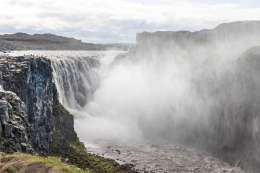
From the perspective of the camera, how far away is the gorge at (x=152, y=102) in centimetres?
6644

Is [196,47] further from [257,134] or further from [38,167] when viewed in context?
[38,167]

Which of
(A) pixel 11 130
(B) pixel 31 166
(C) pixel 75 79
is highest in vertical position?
(C) pixel 75 79

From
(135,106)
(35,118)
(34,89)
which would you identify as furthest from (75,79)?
(35,118)

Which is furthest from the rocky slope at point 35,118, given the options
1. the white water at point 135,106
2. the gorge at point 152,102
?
the white water at point 135,106

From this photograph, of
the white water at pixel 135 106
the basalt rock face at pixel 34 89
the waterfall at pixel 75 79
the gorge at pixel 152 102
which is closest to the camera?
the basalt rock face at pixel 34 89

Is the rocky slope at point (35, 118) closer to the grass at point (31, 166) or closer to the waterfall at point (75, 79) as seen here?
the grass at point (31, 166)

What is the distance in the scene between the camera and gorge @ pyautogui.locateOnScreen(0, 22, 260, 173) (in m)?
66.4

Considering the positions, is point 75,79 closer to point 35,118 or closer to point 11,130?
point 35,118

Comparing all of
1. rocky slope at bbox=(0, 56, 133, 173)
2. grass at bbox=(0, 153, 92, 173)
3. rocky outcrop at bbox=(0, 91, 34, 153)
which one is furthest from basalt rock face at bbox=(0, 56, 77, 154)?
grass at bbox=(0, 153, 92, 173)

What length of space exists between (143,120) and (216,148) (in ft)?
104

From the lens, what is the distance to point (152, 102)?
133750 millimetres

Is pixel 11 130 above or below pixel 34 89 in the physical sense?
below

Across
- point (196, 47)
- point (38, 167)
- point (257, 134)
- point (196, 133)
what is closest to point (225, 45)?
point (196, 47)

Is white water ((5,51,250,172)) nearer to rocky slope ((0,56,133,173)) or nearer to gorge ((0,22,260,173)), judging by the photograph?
gorge ((0,22,260,173))
